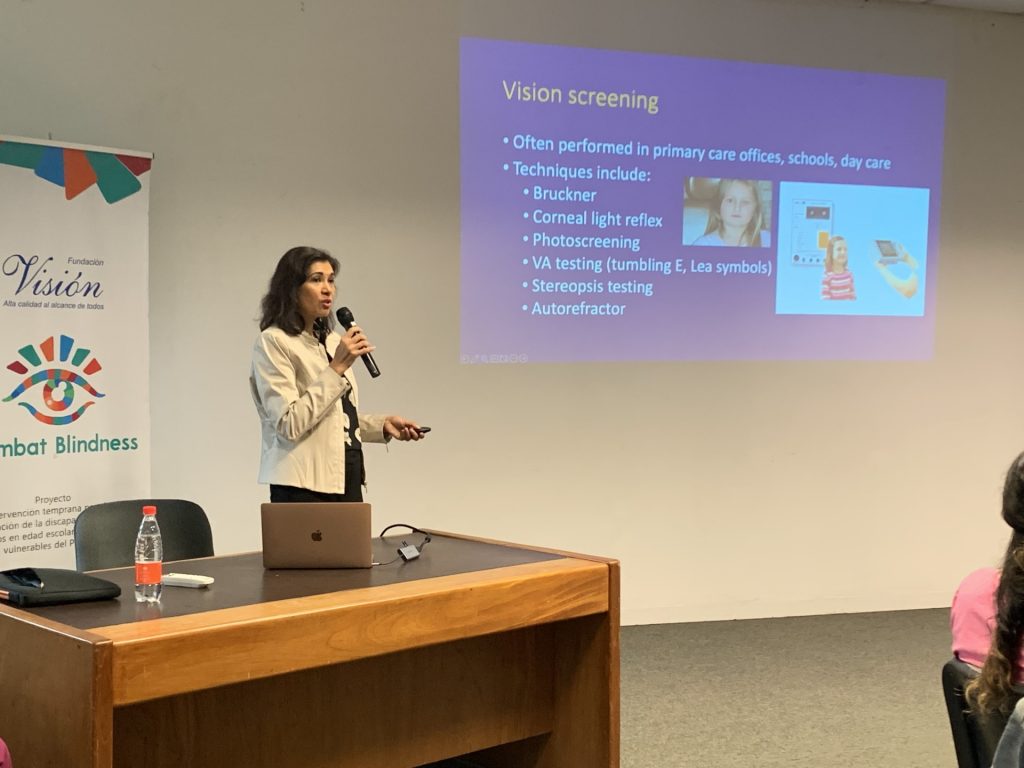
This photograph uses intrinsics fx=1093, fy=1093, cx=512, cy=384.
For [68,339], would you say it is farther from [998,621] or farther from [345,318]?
[998,621]

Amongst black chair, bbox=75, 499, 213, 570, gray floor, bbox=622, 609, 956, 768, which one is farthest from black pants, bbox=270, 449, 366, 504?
gray floor, bbox=622, 609, 956, 768

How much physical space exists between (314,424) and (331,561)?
2.29ft

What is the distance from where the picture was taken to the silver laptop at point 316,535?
2.30m

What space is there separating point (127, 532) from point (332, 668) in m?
0.94

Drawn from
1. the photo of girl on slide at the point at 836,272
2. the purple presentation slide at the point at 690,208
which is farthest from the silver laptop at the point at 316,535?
the photo of girl on slide at the point at 836,272

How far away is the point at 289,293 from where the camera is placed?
3.09 metres

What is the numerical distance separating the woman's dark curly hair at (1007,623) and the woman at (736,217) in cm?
325

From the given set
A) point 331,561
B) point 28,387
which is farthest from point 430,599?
point 28,387

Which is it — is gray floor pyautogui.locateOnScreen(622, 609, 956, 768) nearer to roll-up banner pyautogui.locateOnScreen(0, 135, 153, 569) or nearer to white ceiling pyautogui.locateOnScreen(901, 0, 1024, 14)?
roll-up banner pyautogui.locateOnScreen(0, 135, 153, 569)

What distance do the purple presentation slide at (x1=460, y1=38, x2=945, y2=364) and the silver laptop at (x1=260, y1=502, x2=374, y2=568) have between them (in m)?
2.29

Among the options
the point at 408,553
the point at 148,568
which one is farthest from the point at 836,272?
the point at 148,568

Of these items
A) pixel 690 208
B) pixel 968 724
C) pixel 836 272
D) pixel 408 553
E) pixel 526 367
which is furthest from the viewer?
pixel 836 272

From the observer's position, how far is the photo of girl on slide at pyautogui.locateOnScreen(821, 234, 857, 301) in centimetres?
500

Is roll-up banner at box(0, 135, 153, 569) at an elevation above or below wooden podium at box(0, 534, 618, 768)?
above
